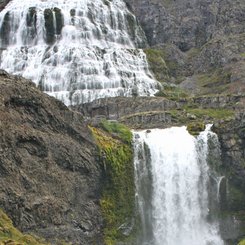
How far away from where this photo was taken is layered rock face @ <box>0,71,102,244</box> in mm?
34312

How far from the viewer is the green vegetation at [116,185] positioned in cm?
4088

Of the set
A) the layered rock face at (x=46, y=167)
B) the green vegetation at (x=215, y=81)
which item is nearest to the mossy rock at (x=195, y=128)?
the layered rock face at (x=46, y=167)

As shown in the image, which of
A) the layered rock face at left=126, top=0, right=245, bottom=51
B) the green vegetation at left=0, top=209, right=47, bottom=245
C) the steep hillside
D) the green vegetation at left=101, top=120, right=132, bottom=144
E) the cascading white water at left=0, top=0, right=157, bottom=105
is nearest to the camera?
the green vegetation at left=0, top=209, right=47, bottom=245

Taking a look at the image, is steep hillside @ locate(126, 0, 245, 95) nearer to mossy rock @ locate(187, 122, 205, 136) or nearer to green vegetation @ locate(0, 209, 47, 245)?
mossy rock @ locate(187, 122, 205, 136)

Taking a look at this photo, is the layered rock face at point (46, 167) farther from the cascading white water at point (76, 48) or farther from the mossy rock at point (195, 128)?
the cascading white water at point (76, 48)

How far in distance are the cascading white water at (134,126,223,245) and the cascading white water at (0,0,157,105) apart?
21.8m

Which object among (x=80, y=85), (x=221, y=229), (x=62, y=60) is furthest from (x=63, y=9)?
(x=221, y=229)

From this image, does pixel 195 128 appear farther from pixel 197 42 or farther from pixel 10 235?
pixel 197 42

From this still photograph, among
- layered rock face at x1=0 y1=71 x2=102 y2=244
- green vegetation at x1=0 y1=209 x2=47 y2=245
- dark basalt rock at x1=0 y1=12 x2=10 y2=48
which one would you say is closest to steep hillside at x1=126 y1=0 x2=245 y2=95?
dark basalt rock at x1=0 y1=12 x2=10 y2=48

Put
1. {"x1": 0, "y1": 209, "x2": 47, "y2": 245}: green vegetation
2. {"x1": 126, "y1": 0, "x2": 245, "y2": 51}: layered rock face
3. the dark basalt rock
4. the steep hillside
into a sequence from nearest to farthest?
1. {"x1": 0, "y1": 209, "x2": 47, "y2": 245}: green vegetation
2. the steep hillside
3. the dark basalt rock
4. {"x1": 126, "y1": 0, "x2": 245, "y2": 51}: layered rock face

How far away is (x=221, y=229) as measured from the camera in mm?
44094

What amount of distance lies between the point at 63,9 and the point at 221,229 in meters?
49.8

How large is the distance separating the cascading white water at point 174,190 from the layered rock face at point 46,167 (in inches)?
196

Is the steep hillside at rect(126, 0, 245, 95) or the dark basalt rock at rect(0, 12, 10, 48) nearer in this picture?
the steep hillside at rect(126, 0, 245, 95)
